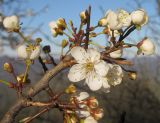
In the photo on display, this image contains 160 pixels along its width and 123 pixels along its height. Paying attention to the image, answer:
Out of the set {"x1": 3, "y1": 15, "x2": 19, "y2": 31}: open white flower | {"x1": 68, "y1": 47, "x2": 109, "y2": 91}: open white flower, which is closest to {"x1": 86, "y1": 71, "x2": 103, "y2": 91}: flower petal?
{"x1": 68, "y1": 47, "x2": 109, "y2": 91}: open white flower

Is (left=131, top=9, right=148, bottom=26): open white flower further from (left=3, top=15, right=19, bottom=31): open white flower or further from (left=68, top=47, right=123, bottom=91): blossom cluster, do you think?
(left=3, top=15, right=19, bottom=31): open white flower

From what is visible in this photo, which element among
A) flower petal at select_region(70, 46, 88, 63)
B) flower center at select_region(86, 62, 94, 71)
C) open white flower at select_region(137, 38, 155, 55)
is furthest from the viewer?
flower center at select_region(86, 62, 94, 71)

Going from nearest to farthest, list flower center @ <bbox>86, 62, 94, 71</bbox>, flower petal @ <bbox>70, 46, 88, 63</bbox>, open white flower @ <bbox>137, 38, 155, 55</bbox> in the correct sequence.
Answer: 1. flower petal @ <bbox>70, 46, 88, 63</bbox>
2. open white flower @ <bbox>137, 38, 155, 55</bbox>
3. flower center @ <bbox>86, 62, 94, 71</bbox>

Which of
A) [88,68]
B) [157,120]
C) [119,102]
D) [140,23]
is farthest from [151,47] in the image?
[157,120]

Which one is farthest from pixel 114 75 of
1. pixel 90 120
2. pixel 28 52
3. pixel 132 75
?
pixel 28 52

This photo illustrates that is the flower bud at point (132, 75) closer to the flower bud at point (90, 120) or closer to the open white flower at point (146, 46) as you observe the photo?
the open white flower at point (146, 46)

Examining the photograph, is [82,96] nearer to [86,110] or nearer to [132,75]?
A: [86,110]
